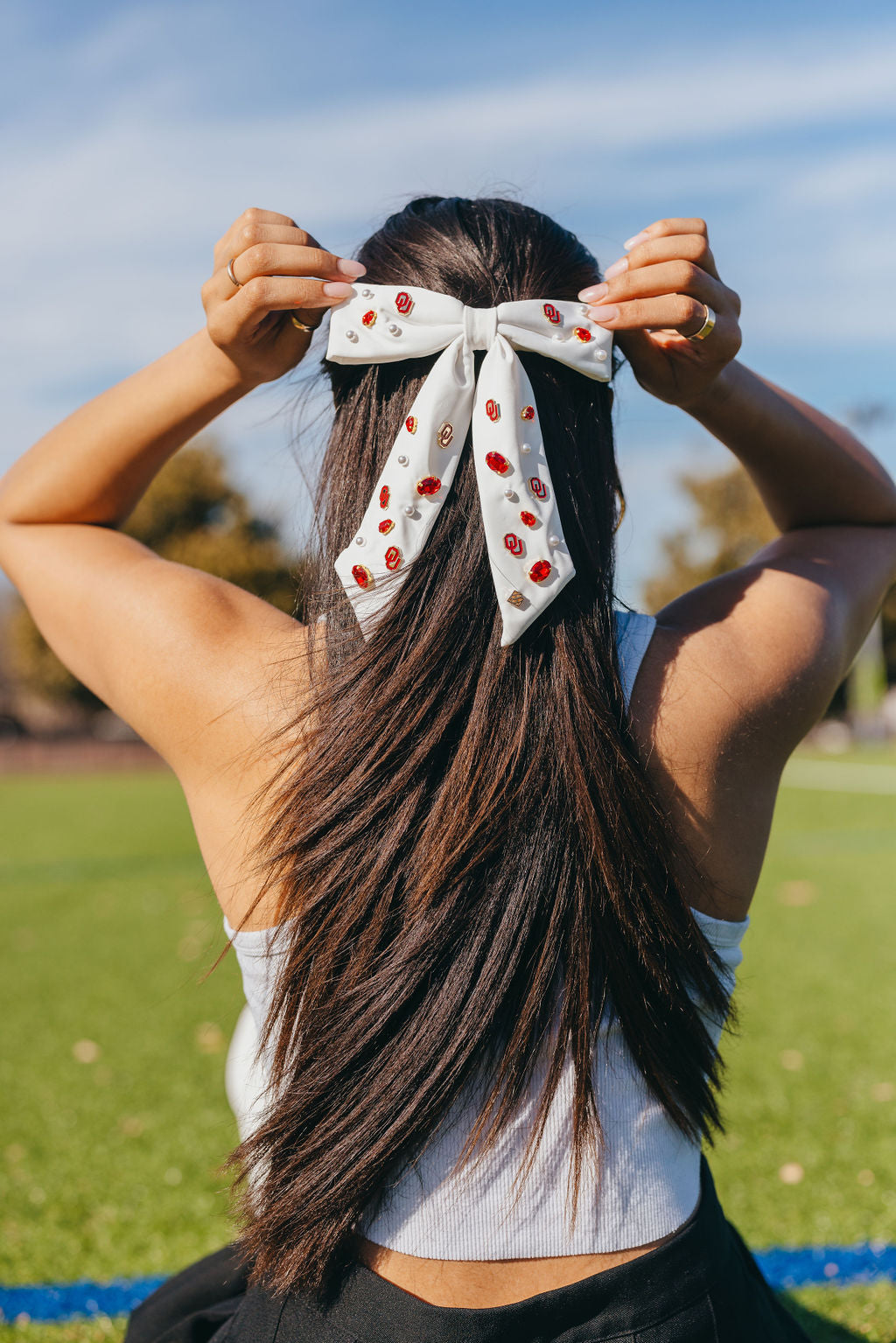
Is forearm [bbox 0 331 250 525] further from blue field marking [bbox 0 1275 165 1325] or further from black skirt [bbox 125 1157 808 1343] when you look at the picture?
blue field marking [bbox 0 1275 165 1325]

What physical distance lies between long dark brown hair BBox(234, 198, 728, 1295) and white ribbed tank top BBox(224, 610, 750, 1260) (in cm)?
2

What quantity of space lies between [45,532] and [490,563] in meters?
0.74

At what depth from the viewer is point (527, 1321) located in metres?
1.12

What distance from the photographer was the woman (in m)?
1.11

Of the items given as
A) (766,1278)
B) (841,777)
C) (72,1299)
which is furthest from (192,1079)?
(841,777)

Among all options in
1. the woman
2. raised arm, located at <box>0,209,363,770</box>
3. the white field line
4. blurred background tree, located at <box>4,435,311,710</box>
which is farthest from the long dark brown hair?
Answer: blurred background tree, located at <box>4,435,311,710</box>

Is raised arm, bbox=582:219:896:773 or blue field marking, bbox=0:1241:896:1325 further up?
raised arm, bbox=582:219:896:773

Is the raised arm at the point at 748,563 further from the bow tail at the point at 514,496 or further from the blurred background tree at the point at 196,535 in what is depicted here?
the blurred background tree at the point at 196,535

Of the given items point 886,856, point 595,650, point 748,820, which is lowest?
point 886,856

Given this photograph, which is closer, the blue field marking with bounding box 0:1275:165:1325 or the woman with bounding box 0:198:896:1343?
the woman with bounding box 0:198:896:1343

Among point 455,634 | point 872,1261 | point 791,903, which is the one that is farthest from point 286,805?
point 791,903

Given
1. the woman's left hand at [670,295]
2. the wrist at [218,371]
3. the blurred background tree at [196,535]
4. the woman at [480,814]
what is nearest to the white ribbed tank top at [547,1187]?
the woman at [480,814]

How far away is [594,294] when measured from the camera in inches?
48.6

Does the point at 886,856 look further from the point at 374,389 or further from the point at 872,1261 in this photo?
the point at 374,389
